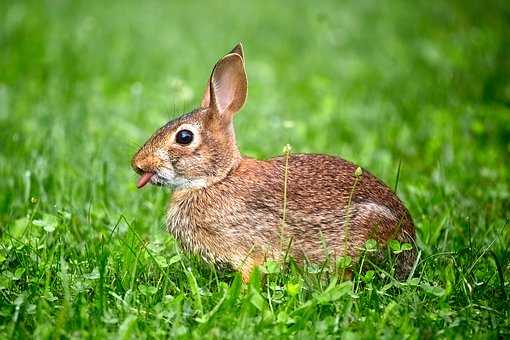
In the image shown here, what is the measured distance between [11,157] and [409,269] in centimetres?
316

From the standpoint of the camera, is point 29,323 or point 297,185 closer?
point 29,323

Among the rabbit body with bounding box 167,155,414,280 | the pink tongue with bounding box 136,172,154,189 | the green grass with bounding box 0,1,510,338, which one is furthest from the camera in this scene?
the pink tongue with bounding box 136,172,154,189

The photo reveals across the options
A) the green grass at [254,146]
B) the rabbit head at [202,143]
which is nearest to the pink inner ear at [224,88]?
the rabbit head at [202,143]

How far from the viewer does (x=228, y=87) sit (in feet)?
14.5

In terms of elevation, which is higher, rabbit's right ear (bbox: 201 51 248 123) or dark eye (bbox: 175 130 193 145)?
rabbit's right ear (bbox: 201 51 248 123)

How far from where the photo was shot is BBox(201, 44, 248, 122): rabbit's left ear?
14.3 ft

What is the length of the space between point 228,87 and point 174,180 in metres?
0.60

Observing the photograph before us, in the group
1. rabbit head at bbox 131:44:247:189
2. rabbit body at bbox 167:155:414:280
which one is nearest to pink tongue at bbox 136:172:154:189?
rabbit head at bbox 131:44:247:189

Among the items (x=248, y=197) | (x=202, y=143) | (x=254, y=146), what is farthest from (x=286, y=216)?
(x=254, y=146)

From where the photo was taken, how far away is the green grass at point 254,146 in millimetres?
3568

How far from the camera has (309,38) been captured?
10.9 m

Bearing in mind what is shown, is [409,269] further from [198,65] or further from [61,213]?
[198,65]

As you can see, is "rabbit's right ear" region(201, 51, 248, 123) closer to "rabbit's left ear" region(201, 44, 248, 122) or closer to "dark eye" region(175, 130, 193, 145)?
"rabbit's left ear" region(201, 44, 248, 122)

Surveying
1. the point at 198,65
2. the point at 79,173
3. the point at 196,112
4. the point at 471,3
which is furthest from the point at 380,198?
the point at 471,3
